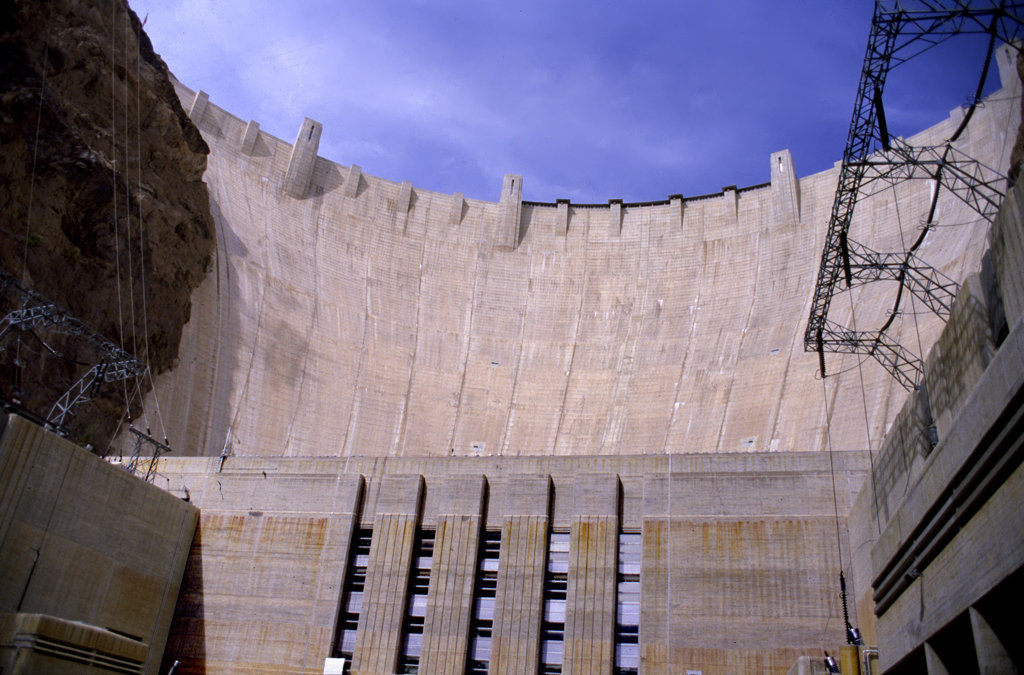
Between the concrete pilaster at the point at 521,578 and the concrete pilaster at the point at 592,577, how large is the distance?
33.8 inches

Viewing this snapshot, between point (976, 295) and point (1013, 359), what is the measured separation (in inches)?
128

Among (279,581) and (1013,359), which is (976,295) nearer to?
(1013,359)

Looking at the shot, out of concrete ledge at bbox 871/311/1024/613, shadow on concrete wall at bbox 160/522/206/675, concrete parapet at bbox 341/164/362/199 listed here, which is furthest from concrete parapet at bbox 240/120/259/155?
concrete ledge at bbox 871/311/1024/613

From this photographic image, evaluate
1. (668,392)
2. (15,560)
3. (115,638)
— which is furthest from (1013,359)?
(668,392)

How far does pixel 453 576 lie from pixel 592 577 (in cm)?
404

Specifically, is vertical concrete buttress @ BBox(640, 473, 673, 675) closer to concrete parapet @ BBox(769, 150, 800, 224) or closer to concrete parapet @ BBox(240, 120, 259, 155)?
concrete parapet @ BBox(769, 150, 800, 224)

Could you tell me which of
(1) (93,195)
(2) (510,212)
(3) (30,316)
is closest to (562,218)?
(2) (510,212)

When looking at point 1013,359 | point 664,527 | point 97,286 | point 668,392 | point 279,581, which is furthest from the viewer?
point 668,392

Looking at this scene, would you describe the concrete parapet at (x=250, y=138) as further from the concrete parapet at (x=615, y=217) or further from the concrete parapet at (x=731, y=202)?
the concrete parapet at (x=731, y=202)

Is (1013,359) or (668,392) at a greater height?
(668,392)

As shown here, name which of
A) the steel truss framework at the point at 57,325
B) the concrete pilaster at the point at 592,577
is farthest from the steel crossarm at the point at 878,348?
the steel truss framework at the point at 57,325

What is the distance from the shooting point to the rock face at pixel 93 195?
32094 millimetres

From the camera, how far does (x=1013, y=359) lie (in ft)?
45.4

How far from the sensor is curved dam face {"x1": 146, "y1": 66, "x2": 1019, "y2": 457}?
130 ft
